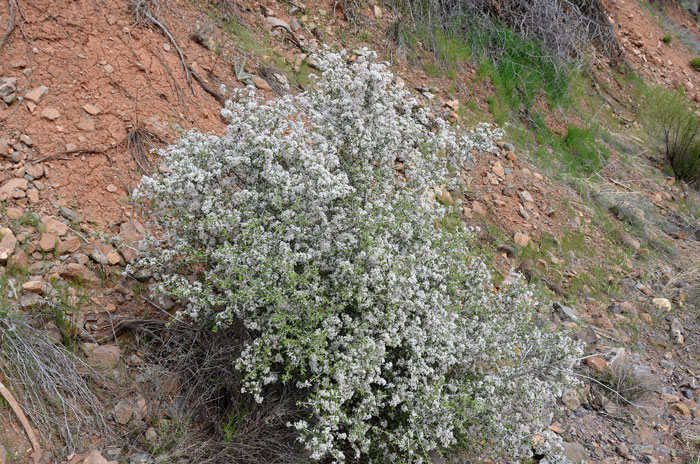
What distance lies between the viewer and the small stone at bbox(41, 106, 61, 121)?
12.6 ft

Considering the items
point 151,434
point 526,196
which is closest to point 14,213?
point 151,434

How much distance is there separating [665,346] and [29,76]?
6.06 m

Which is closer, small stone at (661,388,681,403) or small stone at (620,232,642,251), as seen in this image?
small stone at (661,388,681,403)

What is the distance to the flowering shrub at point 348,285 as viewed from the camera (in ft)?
9.27

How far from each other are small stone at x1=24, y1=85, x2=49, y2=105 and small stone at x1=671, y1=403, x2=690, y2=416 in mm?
5614

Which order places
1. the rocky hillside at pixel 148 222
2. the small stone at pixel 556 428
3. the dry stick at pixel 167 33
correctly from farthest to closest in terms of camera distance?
the dry stick at pixel 167 33
the small stone at pixel 556 428
the rocky hillside at pixel 148 222

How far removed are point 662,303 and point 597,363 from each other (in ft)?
5.36

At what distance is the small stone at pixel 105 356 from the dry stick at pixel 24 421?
1.60 feet

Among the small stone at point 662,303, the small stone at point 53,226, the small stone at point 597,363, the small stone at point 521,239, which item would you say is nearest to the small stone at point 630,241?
the small stone at point 662,303

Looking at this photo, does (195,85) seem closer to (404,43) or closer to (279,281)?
(279,281)

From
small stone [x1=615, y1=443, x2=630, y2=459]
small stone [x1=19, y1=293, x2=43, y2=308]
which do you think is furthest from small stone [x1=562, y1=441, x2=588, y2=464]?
small stone [x1=19, y1=293, x2=43, y2=308]

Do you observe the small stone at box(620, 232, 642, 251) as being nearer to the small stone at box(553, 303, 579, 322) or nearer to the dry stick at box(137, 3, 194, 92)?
the small stone at box(553, 303, 579, 322)

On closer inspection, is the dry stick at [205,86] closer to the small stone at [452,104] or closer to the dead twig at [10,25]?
the dead twig at [10,25]

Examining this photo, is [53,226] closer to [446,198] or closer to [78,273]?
[78,273]
